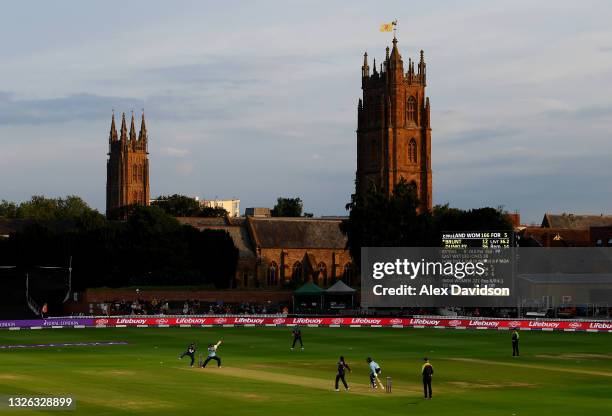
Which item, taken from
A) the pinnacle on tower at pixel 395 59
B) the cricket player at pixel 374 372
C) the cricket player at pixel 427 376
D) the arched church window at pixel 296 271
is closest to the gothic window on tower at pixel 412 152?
the pinnacle on tower at pixel 395 59

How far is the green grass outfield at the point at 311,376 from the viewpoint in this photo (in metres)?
34.6

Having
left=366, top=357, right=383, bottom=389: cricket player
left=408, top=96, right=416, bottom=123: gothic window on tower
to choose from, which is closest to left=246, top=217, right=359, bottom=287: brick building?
left=408, top=96, right=416, bottom=123: gothic window on tower

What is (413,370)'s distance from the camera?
154 feet

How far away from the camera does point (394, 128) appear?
521 feet

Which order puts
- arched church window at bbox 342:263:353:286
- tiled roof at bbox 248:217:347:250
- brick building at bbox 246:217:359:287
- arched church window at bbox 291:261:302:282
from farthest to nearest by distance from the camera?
arched church window at bbox 342:263:353:286
tiled roof at bbox 248:217:347:250
arched church window at bbox 291:261:302:282
brick building at bbox 246:217:359:287

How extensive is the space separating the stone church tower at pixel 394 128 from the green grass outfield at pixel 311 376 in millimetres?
89211

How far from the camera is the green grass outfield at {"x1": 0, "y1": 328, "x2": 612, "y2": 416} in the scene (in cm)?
3462

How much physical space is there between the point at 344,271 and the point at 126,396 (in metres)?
122

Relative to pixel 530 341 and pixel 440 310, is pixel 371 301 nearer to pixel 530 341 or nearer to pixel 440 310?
pixel 440 310

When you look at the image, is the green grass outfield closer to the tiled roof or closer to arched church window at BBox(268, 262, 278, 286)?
arched church window at BBox(268, 262, 278, 286)

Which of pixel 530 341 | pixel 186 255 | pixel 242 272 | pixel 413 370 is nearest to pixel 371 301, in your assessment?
pixel 530 341

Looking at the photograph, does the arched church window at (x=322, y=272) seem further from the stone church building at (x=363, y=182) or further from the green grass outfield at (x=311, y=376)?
the green grass outfield at (x=311, y=376)

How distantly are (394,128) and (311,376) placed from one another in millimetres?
116677

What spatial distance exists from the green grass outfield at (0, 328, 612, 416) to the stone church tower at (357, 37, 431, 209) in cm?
8921
